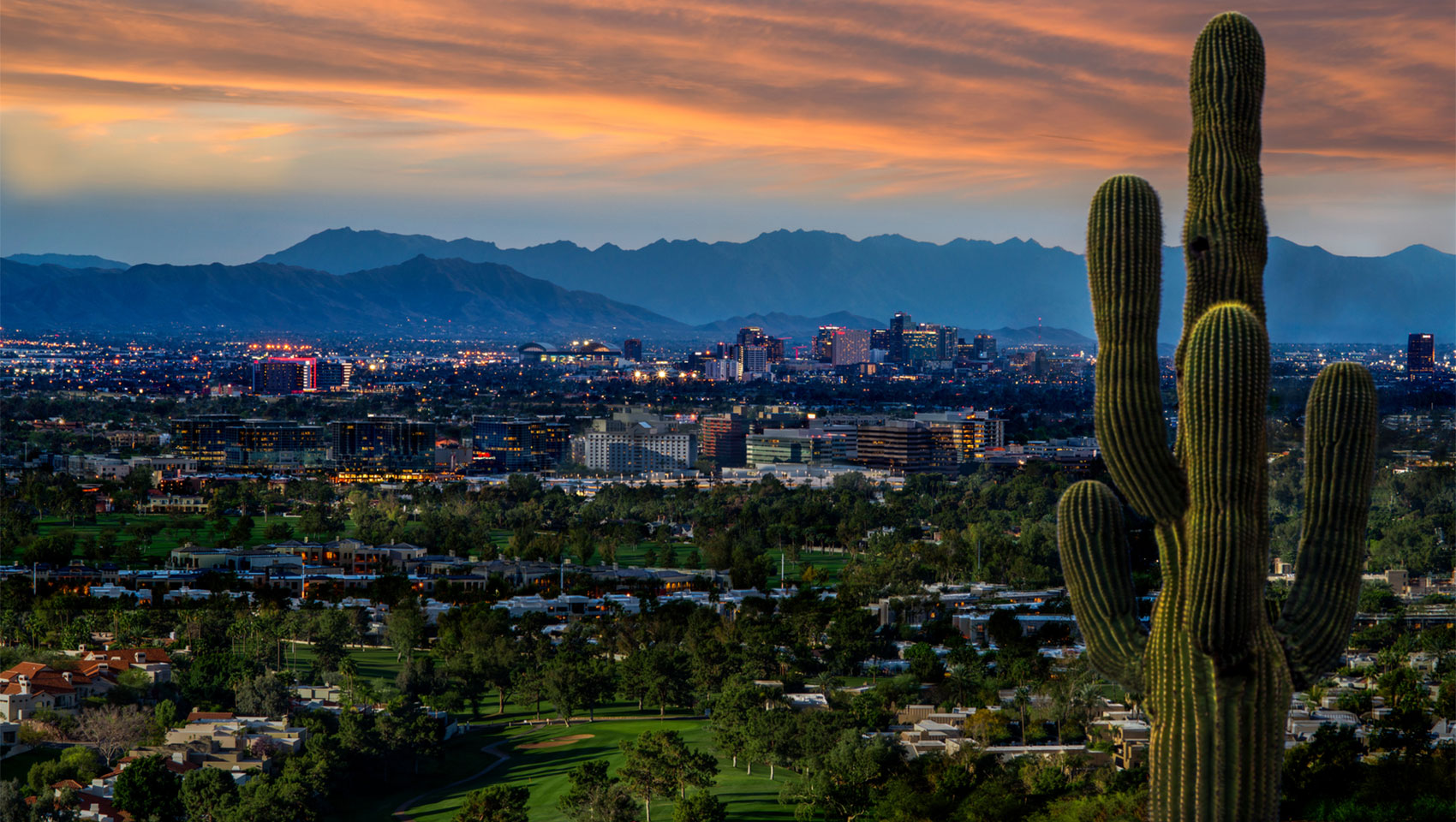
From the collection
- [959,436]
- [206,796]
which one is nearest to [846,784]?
[206,796]

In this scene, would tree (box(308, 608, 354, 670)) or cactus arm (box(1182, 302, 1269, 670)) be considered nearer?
cactus arm (box(1182, 302, 1269, 670))

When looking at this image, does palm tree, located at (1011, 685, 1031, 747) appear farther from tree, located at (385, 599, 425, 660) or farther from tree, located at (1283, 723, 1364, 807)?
tree, located at (385, 599, 425, 660)

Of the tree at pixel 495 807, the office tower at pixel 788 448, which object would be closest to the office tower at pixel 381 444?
the office tower at pixel 788 448

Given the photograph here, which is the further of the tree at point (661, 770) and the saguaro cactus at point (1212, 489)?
the tree at point (661, 770)

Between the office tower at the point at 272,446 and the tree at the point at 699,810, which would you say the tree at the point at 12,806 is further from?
the office tower at the point at 272,446

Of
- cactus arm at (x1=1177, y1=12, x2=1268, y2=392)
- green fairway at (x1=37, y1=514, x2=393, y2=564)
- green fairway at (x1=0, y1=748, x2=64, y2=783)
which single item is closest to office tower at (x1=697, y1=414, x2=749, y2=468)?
green fairway at (x1=37, y1=514, x2=393, y2=564)

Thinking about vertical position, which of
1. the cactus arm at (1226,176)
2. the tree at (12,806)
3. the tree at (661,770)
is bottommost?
the tree at (12,806)
